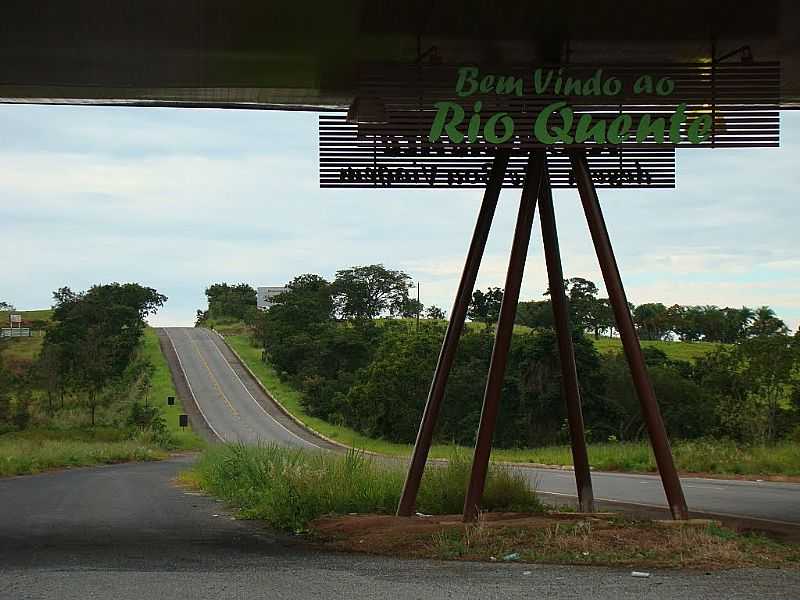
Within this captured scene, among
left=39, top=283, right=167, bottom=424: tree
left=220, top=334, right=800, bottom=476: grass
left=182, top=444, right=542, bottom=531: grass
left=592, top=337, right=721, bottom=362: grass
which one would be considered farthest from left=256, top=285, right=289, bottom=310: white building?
left=182, top=444, right=542, bottom=531: grass

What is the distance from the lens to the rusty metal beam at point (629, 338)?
13.1 metres

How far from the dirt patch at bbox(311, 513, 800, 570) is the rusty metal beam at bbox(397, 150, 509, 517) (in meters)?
0.68

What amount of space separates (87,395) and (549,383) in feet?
128

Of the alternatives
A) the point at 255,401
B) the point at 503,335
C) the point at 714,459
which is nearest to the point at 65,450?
the point at 714,459

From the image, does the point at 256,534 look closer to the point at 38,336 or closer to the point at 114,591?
the point at 114,591

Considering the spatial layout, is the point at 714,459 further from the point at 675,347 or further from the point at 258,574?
the point at 675,347

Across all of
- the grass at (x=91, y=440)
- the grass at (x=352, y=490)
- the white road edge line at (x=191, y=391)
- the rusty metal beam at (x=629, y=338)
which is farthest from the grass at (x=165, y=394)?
the rusty metal beam at (x=629, y=338)

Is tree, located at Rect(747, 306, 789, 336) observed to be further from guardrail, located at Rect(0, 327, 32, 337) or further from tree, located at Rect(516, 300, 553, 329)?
guardrail, located at Rect(0, 327, 32, 337)

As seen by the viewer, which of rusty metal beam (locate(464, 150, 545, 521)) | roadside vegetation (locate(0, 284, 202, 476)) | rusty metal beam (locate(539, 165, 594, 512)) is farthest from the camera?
roadside vegetation (locate(0, 284, 202, 476))

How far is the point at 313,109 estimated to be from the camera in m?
17.5

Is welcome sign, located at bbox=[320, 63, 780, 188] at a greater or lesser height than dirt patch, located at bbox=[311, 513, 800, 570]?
greater

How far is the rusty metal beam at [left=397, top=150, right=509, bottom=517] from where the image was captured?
13859 mm

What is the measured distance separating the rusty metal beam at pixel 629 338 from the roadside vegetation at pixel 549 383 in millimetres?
15609

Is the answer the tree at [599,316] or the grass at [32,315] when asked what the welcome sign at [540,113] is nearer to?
the tree at [599,316]
